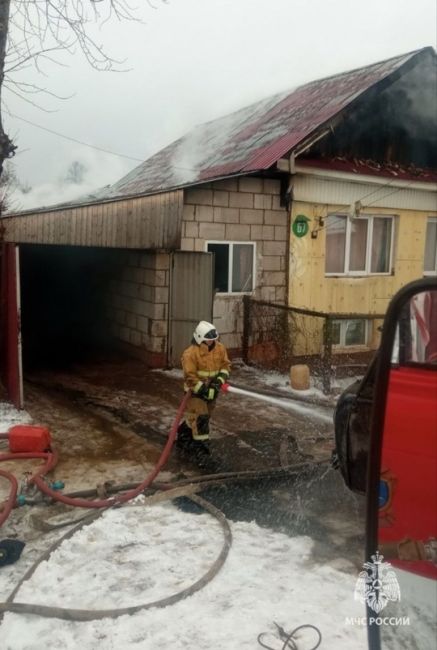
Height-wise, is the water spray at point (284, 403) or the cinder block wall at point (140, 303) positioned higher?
the cinder block wall at point (140, 303)

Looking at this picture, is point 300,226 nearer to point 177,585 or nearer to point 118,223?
point 118,223

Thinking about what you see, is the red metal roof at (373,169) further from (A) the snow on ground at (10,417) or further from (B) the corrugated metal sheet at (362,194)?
(A) the snow on ground at (10,417)

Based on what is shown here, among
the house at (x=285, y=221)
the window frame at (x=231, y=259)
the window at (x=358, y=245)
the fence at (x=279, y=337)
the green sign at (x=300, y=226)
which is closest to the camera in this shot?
the house at (x=285, y=221)

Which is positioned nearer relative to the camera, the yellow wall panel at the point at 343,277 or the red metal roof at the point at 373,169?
the red metal roof at the point at 373,169

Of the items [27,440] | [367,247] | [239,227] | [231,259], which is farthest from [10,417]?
[367,247]

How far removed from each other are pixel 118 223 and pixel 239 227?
2.36 metres

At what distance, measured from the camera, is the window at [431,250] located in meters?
13.0

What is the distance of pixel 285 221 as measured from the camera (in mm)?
11016

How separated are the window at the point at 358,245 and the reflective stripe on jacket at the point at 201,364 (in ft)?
19.6

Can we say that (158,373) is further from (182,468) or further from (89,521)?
(89,521)

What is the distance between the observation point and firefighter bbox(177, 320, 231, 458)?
6.09 m

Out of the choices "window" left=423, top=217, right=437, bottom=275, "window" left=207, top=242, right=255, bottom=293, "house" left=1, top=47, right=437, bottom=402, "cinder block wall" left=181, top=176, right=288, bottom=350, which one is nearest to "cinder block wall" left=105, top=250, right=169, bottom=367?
"house" left=1, top=47, right=437, bottom=402

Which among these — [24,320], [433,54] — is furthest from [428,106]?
[24,320]

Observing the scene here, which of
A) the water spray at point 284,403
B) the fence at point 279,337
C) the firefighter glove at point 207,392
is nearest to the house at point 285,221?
the fence at point 279,337
